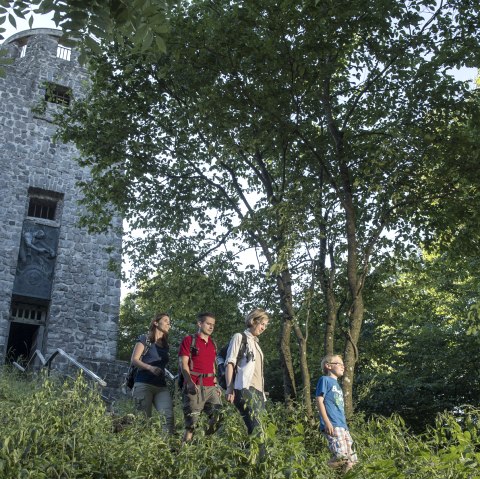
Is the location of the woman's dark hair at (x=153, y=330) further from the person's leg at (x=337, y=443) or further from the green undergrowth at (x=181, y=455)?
the person's leg at (x=337, y=443)

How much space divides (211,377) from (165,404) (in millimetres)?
612

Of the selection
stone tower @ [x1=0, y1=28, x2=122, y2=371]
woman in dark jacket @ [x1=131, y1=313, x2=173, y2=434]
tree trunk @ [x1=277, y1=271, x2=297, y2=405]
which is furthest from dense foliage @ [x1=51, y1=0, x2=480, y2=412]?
stone tower @ [x1=0, y1=28, x2=122, y2=371]

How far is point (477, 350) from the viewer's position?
1586 cm

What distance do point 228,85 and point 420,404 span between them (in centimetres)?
976

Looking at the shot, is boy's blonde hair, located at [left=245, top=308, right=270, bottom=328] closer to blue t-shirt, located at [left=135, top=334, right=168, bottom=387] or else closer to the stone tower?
blue t-shirt, located at [left=135, top=334, right=168, bottom=387]

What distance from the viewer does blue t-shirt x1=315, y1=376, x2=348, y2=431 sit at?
6.83 meters

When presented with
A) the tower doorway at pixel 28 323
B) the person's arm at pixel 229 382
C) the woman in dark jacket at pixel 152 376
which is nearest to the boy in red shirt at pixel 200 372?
the person's arm at pixel 229 382

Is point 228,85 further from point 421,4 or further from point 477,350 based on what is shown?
point 477,350

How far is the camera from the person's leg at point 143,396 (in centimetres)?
748

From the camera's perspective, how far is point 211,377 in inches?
293

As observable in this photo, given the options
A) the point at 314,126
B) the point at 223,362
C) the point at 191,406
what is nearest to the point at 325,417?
the point at 223,362

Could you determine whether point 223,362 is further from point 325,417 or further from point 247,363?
point 325,417

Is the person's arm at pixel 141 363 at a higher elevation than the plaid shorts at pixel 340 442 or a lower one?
higher

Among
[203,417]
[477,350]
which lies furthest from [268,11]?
[477,350]
